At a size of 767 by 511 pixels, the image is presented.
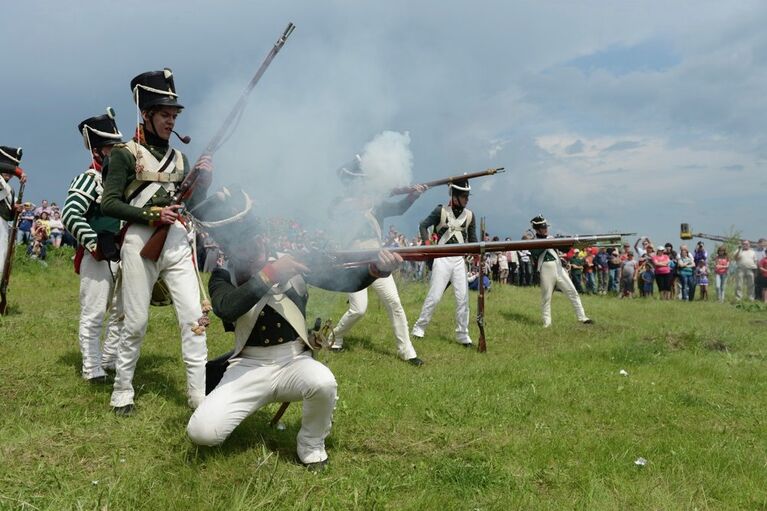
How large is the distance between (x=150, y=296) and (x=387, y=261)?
95.9 inches

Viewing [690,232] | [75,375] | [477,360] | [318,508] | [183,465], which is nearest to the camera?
[318,508]

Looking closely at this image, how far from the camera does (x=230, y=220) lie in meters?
4.24

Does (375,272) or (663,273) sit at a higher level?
(375,272)

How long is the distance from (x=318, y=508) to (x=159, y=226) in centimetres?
293

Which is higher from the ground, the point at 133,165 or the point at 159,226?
the point at 133,165

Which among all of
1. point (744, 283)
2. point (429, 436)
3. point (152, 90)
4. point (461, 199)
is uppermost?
point (152, 90)

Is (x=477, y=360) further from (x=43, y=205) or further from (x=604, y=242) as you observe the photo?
(x=43, y=205)

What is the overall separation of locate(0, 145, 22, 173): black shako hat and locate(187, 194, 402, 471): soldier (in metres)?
6.61

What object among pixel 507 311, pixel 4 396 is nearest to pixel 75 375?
pixel 4 396

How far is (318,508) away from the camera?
3.82m

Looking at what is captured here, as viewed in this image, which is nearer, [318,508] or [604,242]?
[318,508]

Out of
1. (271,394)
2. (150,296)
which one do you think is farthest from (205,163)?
(271,394)

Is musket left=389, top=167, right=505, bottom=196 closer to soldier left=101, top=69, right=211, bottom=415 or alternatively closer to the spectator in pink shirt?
soldier left=101, top=69, right=211, bottom=415

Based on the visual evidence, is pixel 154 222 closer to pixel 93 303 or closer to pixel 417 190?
pixel 93 303
